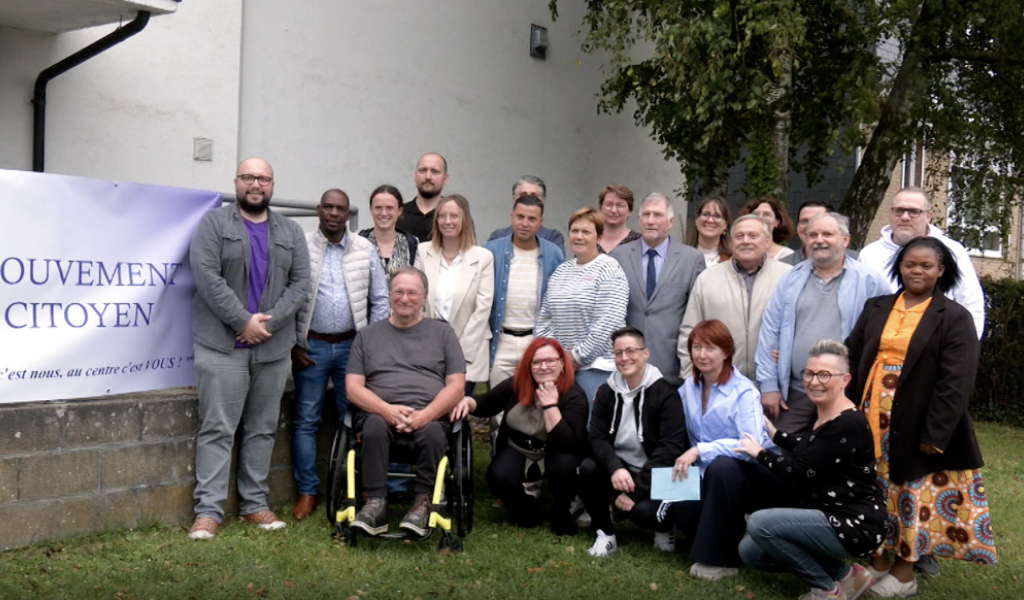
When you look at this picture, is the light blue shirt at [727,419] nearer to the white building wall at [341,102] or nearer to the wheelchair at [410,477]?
the wheelchair at [410,477]

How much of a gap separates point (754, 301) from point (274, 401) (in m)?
2.70

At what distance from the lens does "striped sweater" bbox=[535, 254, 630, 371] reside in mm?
5875

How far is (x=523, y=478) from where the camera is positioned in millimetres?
5910

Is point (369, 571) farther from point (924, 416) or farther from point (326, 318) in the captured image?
point (924, 416)

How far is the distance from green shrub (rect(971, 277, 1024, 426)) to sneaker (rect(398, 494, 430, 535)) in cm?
804

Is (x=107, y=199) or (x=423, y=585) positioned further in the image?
(x=107, y=199)

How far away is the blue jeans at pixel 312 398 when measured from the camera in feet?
19.4

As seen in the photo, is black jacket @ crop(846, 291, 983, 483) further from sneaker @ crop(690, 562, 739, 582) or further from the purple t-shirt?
the purple t-shirt

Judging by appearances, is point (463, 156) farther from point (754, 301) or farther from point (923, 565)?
point (923, 565)

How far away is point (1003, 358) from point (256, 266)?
8.87m

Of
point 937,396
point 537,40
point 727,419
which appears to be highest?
point 537,40

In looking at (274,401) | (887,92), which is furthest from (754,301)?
(887,92)

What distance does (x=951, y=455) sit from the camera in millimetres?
4906

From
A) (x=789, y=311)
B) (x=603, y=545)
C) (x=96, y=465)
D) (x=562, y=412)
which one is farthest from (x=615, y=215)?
(x=96, y=465)
